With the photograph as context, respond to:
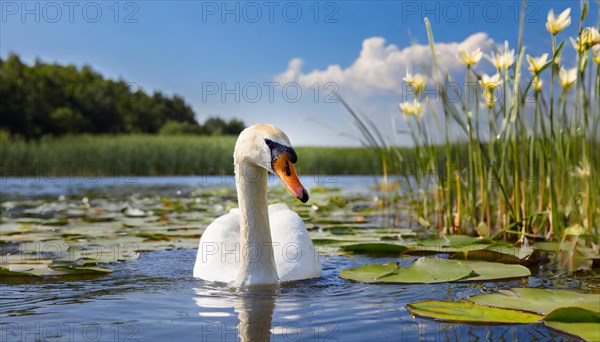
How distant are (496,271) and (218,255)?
1679mm

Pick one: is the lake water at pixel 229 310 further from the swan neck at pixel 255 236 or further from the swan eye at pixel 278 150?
the swan eye at pixel 278 150

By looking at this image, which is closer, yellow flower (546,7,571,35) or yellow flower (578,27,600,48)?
yellow flower (578,27,600,48)

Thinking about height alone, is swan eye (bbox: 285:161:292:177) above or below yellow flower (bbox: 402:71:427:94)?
below

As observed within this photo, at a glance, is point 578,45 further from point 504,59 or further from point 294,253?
point 294,253

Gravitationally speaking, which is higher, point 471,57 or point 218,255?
point 471,57

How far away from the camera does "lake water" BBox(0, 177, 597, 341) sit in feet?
8.52

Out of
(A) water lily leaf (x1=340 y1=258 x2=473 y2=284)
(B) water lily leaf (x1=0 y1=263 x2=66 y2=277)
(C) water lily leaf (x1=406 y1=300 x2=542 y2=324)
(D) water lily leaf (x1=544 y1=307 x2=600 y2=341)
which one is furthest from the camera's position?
(B) water lily leaf (x1=0 y1=263 x2=66 y2=277)

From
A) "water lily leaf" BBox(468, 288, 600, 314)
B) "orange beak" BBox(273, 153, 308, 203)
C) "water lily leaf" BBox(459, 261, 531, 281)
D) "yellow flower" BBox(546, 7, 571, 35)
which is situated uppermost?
"yellow flower" BBox(546, 7, 571, 35)

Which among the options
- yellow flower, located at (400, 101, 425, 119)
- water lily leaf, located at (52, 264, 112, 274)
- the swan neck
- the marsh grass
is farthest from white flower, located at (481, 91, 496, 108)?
the marsh grass

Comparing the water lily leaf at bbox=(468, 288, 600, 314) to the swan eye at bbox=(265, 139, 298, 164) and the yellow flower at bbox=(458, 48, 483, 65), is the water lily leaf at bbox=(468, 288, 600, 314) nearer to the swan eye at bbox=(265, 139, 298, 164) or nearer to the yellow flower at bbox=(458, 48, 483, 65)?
the swan eye at bbox=(265, 139, 298, 164)

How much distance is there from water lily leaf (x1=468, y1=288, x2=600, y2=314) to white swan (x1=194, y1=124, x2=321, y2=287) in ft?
3.15

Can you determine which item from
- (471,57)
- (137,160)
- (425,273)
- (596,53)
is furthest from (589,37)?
(137,160)

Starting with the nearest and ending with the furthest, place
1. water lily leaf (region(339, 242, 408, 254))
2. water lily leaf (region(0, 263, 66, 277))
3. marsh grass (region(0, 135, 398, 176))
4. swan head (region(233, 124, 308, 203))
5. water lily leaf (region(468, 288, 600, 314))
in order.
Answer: water lily leaf (region(468, 288, 600, 314)), swan head (region(233, 124, 308, 203)), water lily leaf (region(0, 263, 66, 277)), water lily leaf (region(339, 242, 408, 254)), marsh grass (region(0, 135, 398, 176))

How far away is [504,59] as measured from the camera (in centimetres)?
471
